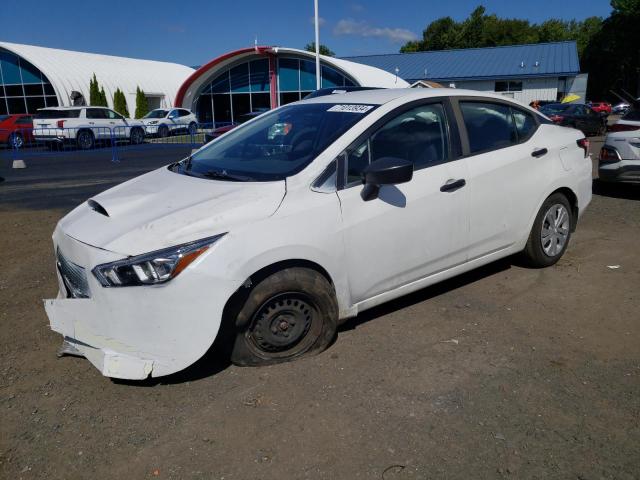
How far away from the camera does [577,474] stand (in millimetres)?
2453

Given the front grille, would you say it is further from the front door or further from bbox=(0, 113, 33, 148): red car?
bbox=(0, 113, 33, 148): red car

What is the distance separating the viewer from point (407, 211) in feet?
12.1

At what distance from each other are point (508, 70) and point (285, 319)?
47.3 m

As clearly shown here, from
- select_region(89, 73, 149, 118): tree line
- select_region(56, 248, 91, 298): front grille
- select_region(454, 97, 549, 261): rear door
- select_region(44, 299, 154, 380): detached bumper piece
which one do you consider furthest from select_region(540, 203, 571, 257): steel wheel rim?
select_region(89, 73, 149, 118): tree line

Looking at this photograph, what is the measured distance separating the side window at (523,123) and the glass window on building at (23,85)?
35.9 metres

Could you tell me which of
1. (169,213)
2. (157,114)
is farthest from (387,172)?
(157,114)

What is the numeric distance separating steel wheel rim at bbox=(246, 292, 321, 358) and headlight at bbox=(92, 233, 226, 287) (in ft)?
1.86

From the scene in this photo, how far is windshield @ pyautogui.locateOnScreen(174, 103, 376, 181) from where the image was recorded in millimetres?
3623

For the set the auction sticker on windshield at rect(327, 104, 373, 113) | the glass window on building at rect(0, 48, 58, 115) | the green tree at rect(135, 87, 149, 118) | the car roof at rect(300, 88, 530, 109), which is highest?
the glass window on building at rect(0, 48, 58, 115)

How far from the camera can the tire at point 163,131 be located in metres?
28.7

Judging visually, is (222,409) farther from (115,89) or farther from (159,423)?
(115,89)

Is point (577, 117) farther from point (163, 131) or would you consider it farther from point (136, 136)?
point (163, 131)

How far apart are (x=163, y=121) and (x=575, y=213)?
87.9 feet

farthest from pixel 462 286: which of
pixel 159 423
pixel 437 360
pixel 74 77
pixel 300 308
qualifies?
pixel 74 77
